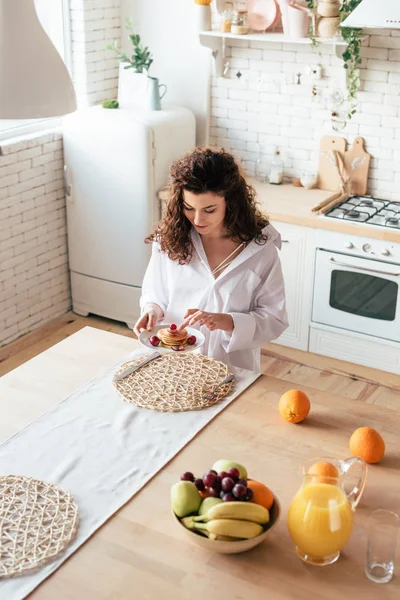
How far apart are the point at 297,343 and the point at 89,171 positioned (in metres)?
1.58

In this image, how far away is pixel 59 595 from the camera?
5.12ft

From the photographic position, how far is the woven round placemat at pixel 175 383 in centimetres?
225

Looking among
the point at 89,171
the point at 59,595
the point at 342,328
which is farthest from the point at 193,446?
the point at 89,171

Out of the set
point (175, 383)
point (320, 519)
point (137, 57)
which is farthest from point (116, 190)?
point (320, 519)

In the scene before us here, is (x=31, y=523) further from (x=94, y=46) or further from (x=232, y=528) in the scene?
(x=94, y=46)

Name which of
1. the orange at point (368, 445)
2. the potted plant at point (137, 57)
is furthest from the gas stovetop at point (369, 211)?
the orange at point (368, 445)

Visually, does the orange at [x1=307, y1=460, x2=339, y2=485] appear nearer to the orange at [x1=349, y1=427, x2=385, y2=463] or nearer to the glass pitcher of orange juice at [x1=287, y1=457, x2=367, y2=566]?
the glass pitcher of orange juice at [x1=287, y1=457, x2=367, y2=566]

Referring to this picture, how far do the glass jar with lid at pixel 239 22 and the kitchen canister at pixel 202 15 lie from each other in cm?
21

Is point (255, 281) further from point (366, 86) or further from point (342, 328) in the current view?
point (366, 86)

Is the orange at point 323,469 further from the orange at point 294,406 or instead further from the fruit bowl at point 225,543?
the orange at point 294,406

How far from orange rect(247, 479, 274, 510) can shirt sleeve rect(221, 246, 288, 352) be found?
0.91 meters

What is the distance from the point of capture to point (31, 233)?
186 inches

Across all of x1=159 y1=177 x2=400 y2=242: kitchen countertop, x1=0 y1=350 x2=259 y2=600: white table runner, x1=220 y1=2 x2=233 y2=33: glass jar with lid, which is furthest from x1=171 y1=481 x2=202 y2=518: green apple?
x1=220 y1=2 x2=233 y2=33: glass jar with lid

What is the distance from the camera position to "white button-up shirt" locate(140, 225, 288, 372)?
104 inches
